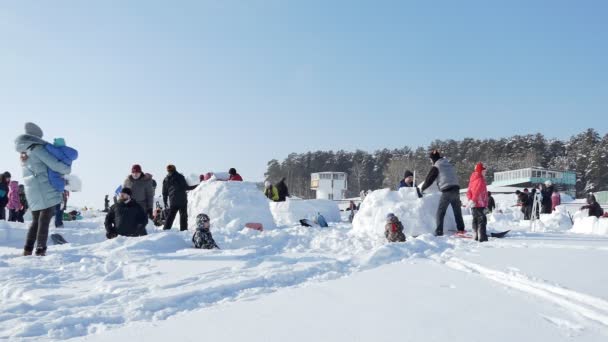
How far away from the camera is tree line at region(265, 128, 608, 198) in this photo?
6075 cm

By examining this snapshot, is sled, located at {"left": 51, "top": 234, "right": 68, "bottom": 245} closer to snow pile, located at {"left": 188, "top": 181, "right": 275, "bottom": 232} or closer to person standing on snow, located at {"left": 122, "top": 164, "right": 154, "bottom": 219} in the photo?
person standing on snow, located at {"left": 122, "top": 164, "right": 154, "bottom": 219}

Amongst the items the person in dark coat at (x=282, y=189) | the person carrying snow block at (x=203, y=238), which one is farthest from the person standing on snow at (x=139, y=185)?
the person in dark coat at (x=282, y=189)

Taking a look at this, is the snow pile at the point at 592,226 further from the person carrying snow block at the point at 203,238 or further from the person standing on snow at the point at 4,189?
the person standing on snow at the point at 4,189

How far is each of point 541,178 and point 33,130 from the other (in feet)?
190

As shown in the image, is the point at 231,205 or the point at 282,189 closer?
the point at 231,205

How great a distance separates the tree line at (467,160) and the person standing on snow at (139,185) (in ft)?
164

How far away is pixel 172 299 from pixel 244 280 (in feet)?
2.43

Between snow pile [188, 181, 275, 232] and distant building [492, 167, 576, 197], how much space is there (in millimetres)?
49603

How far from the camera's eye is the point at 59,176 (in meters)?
6.07

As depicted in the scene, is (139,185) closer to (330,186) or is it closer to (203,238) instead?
(203,238)

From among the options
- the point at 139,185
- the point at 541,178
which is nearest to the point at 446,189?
the point at 139,185

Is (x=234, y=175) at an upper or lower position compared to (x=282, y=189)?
upper

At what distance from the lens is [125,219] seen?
25.4 feet

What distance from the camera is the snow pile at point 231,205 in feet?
37.3
